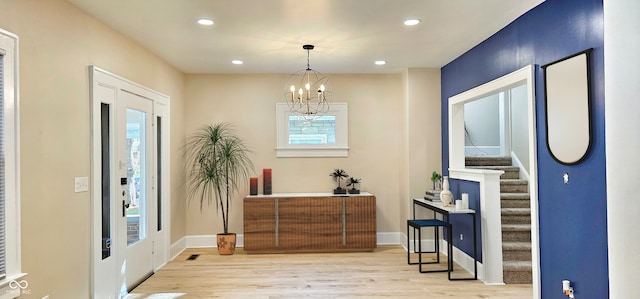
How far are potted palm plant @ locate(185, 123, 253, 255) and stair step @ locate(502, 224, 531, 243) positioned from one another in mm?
3535

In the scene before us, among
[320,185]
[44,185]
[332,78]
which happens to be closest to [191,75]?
[332,78]

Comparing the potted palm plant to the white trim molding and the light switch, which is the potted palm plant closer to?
the light switch

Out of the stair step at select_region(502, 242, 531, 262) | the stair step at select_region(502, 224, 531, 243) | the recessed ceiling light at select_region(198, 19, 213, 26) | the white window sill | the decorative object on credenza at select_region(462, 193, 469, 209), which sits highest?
the recessed ceiling light at select_region(198, 19, 213, 26)

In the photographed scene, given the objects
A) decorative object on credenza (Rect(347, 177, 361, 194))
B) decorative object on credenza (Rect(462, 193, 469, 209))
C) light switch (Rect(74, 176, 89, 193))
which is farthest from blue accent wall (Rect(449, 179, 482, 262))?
light switch (Rect(74, 176, 89, 193))

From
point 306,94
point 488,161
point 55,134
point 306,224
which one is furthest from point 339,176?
point 55,134

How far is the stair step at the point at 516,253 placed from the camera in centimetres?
447

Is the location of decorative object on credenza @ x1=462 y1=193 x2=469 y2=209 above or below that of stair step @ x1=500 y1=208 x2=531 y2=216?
above

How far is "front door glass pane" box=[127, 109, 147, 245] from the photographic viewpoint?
4180 mm

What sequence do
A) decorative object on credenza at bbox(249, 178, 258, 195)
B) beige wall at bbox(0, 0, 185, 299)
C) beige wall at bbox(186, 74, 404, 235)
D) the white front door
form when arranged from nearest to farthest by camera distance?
beige wall at bbox(0, 0, 185, 299)
the white front door
decorative object on credenza at bbox(249, 178, 258, 195)
beige wall at bbox(186, 74, 404, 235)

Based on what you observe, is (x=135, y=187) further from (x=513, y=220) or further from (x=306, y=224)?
(x=513, y=220)

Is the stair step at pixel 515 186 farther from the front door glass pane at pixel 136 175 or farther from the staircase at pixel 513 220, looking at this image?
the front door glass pane at pixel 136 175

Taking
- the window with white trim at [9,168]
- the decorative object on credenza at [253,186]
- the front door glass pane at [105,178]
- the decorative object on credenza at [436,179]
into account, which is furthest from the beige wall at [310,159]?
the window with white trim at [9,168]

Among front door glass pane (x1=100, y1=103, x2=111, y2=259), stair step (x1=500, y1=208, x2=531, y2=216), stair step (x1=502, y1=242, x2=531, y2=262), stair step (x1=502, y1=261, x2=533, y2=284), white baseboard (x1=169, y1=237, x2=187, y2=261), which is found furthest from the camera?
white baseboard (x1=169, y1=237, x2=187, y2=261)

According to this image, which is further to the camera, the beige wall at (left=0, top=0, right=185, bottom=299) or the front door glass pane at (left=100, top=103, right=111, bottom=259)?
the front door glass pane at (left=100, top=103, right=111, bottom=259)
